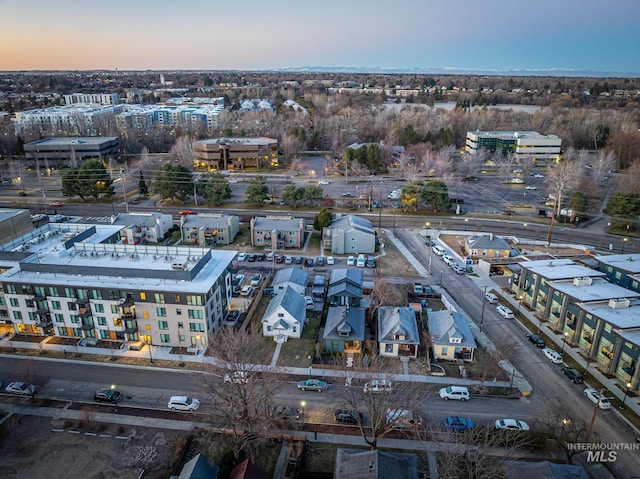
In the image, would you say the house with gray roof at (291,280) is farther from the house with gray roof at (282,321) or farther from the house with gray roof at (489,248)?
the house with gray roof at (489,248)

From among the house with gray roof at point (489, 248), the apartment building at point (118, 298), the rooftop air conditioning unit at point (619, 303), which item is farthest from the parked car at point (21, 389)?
the house with gray roof at point (489, 248)

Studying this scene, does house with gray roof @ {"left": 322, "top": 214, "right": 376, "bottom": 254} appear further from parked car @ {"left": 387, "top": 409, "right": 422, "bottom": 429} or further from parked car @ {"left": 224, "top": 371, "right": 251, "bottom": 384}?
parked car @ {"left": 224, "top": 371, "right": 251, "bottom": 384}

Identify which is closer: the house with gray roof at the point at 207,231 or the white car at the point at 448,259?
the white car at the point at 448,259

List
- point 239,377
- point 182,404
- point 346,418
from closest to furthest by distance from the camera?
point 239,377 < point 346,418 < point 182,404

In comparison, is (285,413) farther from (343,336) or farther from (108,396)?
(108,396)

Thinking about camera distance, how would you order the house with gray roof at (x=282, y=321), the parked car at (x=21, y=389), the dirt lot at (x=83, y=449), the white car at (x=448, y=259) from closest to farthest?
the dirt lot at (x=83, y=449)
the parked car at (x=21, y=389)
the house with gray roof at (x=282, y=321)
the white car at (x=448, y=259)

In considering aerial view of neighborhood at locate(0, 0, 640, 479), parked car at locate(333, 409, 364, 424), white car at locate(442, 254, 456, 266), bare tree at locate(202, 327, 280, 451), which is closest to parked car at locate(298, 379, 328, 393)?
aerial view of neighborhood at locate(0, 0, 640, 479)

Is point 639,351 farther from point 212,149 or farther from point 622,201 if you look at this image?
point 212,149

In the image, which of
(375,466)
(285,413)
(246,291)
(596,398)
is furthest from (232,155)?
(375,466)
